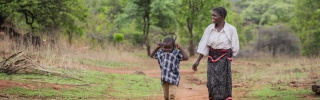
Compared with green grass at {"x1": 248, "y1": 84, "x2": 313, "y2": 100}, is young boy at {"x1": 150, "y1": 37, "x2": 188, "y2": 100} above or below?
above

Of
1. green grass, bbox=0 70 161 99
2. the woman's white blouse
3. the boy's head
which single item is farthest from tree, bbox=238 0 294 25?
the woman's white blouse

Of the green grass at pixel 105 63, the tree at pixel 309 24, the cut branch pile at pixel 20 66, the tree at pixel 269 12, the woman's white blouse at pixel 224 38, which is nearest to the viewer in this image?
the woman's white blouse at pixel 224 38

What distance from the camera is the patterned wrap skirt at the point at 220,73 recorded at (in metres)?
6.17

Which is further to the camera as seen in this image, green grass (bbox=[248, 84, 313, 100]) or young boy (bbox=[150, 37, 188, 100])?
green grass (bbox=[248, 84, 313, 100])

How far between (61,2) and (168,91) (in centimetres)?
1622

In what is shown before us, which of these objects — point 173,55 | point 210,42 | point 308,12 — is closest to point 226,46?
point 210,42

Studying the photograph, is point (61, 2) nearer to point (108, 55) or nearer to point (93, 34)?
point (108, 55)

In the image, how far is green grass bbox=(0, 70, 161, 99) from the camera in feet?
27.9

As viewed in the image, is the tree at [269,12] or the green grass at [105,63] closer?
the green grass at [105,63]

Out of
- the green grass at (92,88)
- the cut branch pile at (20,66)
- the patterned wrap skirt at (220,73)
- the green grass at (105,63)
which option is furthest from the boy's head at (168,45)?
the green grass at (105,63)

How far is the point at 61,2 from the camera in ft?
71.7

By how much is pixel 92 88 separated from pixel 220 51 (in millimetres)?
5143

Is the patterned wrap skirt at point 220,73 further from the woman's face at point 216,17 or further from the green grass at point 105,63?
the green grass at point 105,63

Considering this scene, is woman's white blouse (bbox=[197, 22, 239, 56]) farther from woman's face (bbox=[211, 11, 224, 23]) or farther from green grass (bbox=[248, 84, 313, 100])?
green grass (bbox=[248, 84, 313, 100])
